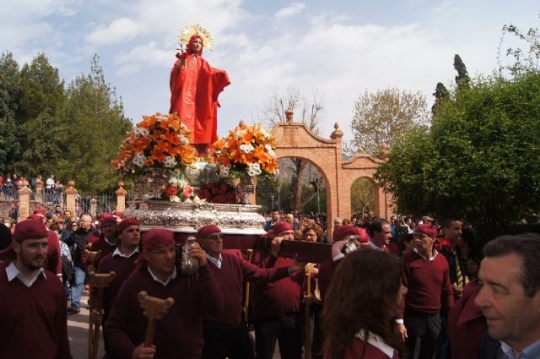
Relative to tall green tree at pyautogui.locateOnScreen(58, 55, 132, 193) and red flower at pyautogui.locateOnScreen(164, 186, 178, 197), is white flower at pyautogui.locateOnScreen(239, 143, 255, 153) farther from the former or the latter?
tall green tree at pyautogui.locateOnScreen(58, 55, 132, 193)

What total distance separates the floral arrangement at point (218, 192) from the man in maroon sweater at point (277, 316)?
1.49 meters

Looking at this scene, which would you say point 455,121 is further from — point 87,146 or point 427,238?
point 87,146

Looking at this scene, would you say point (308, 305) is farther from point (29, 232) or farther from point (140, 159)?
point (29, 232)

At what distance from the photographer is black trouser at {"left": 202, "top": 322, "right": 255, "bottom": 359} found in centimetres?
528

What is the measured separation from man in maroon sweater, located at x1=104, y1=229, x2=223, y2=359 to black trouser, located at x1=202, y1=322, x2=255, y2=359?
1091mm

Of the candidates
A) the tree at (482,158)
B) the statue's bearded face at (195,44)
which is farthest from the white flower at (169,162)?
the tree at (482,158)

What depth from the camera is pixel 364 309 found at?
2.61 m

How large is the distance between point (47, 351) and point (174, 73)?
6162mm

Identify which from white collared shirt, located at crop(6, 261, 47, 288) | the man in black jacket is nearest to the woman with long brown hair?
white collared shirt, located at crop(6, 261, 47, 288)

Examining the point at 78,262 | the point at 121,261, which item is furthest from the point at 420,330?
the point at 78,262

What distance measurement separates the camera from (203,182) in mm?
8234

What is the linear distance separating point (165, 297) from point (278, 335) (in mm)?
2525

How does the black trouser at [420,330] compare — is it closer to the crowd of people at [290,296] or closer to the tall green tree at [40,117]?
the crowd of people at [290,296]

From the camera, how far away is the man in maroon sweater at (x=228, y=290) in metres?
5.19
